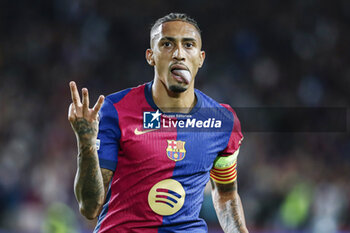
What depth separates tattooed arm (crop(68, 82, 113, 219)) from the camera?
9.16ft

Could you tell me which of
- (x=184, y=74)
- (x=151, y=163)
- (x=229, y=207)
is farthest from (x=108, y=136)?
(x=229, y=207)

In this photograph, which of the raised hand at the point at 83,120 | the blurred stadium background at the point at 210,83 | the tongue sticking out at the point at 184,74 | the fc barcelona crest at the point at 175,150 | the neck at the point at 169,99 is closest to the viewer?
the raised hand at the point at 83,120

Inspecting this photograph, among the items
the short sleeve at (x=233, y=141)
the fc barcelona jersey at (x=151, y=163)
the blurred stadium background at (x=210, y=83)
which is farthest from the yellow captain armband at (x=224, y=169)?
the blurred stadium background at (x=210, y=83)

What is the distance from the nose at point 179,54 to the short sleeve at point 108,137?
0.49 metres

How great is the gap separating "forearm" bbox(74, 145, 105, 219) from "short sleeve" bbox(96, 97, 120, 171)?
22 centimetres

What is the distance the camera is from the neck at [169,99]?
3477mm

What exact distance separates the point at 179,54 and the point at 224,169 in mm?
850

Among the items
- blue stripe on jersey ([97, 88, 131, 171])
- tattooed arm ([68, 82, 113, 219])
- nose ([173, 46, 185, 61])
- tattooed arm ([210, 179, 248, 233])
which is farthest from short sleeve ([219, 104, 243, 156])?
tattooed arm ([68, 82, 113, 219])

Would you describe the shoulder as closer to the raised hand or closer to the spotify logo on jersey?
the spotify logo on jersey

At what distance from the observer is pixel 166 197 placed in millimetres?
3178

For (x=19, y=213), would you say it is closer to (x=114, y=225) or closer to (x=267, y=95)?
(x=267, y=95)

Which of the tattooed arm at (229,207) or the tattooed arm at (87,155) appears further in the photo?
the tattooed arm at (229,207)

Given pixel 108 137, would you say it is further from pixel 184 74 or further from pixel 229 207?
pixel 229 207

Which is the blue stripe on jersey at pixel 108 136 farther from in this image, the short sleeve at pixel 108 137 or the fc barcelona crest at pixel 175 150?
the fc barcelona crest at pixel 175 150
